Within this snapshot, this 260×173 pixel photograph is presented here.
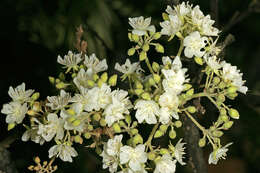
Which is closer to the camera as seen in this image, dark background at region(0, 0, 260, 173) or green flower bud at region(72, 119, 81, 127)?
green flower bud at region(72, 119, 81, 127)

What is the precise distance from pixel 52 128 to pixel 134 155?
9.2 inches

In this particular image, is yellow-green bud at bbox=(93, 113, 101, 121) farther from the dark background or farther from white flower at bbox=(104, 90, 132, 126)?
the dark background

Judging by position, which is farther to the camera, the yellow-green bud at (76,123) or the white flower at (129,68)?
the white flower at (129,68)

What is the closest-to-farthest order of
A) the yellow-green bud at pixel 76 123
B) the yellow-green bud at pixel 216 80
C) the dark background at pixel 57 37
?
1. the yellow-green bud at pixel 76 123
2. the yellow-green bud at pixel 216 80
3. the dark background at pixel 57 37

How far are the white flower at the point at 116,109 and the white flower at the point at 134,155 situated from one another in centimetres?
9

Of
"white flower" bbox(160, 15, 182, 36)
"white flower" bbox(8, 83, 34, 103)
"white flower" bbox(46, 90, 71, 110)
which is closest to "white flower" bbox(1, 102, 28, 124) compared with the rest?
"white flower" bbox(8, 83, 34, 103)

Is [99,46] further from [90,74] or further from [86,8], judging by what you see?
[90,74]

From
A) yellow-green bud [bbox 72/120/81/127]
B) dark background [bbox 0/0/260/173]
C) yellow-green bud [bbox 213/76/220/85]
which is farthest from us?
dark background [bbox 0/0/260/173]

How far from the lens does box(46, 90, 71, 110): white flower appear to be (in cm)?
107

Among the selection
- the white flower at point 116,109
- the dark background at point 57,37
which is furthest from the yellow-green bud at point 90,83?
the dark background at point 57,37

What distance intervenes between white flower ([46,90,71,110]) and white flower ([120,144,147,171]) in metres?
0.20

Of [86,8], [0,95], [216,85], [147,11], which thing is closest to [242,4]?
[147,11]

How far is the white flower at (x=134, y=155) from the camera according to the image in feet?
3.44

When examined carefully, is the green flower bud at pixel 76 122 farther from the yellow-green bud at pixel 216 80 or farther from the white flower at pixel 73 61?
the yellow-green bud at pixel 216 80
